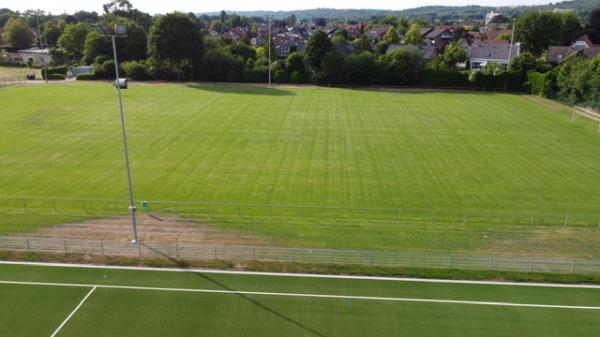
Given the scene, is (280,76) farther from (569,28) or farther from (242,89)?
(569,28)

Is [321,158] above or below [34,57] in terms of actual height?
below

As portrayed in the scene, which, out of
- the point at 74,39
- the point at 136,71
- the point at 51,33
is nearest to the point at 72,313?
the point at 136,71

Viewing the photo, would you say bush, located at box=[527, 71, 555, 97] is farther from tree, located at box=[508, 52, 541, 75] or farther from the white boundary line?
the white boundary line

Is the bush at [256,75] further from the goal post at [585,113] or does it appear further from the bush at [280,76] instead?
the goal post at [585,113]

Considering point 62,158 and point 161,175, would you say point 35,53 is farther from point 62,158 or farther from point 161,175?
point 161,175

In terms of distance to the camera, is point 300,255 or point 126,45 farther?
point 126,45

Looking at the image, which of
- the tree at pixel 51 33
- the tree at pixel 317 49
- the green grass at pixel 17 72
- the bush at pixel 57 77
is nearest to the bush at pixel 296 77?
the tree at pixel 317 49

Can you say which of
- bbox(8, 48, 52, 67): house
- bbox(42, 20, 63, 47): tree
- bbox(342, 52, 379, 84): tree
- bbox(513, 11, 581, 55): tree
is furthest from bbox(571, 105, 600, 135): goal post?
bbox(42, 20, 63, 47): tree
